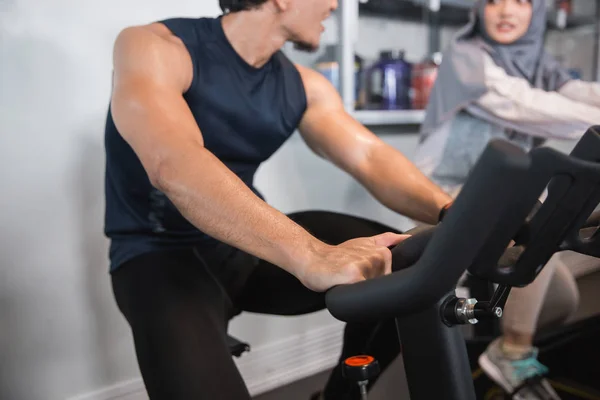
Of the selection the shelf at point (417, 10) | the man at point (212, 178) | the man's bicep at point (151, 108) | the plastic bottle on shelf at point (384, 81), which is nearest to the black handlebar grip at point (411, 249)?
the man at point (212, 178)

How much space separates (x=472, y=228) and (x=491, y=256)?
0.06m

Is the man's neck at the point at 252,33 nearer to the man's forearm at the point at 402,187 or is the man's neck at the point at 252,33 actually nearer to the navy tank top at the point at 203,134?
the navy tank top at the point at 203,134

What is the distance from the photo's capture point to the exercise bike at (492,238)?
1.36ft

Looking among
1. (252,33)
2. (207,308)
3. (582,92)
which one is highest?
(252,33)

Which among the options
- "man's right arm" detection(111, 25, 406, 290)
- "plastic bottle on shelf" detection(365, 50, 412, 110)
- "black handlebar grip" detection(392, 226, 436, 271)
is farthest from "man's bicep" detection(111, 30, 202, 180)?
"plastic bottle on shelf" detection(365, 50, 412, 110)

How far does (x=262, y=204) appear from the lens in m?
0.70

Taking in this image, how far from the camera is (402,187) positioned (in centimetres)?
111

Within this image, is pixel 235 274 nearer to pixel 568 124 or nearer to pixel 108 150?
pixel 108 150

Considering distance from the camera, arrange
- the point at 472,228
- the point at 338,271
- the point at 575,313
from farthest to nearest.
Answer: the point at 575,313
the point at 338,271
the point at 472,228

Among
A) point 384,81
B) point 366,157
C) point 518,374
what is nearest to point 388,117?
point 384,81

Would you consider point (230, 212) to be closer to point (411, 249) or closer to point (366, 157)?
point (411, 249)

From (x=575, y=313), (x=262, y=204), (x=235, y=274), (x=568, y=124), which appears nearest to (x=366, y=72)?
(x=568, y=124)

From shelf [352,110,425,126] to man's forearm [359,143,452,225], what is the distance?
71 centimetres

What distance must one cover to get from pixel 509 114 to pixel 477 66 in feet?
0.57
